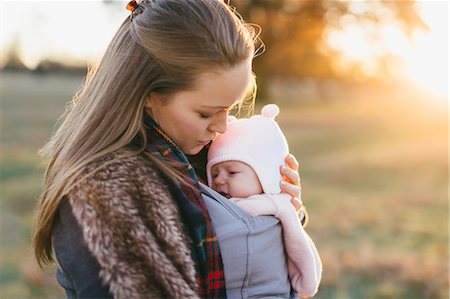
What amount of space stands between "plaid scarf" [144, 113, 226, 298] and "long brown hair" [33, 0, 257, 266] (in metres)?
0.11

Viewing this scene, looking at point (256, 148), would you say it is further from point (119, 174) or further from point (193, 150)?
point (119, 174)

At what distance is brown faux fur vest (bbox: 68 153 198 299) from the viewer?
1.84 meters

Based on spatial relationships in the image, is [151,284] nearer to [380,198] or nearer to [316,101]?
[380,198]

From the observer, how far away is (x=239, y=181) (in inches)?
94.7

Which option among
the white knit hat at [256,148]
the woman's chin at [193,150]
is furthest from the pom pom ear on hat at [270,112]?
the woman's chin at [193,150]

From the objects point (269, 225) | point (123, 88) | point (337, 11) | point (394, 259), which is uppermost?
point (123, 88)

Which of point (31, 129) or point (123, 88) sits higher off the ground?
point (123, 88)

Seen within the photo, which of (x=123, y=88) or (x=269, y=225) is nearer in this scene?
(x=123, y=88)

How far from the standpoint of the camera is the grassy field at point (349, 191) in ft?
21.3

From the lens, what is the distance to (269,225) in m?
2.22

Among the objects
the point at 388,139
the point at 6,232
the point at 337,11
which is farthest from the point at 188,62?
the point at 388,139

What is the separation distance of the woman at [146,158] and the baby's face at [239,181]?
20 cm

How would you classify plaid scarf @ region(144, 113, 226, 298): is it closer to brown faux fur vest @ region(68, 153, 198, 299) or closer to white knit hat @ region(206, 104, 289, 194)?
brown faux fur vest @ region(68, 153, 198, 299)

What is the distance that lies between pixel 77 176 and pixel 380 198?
352 inches
